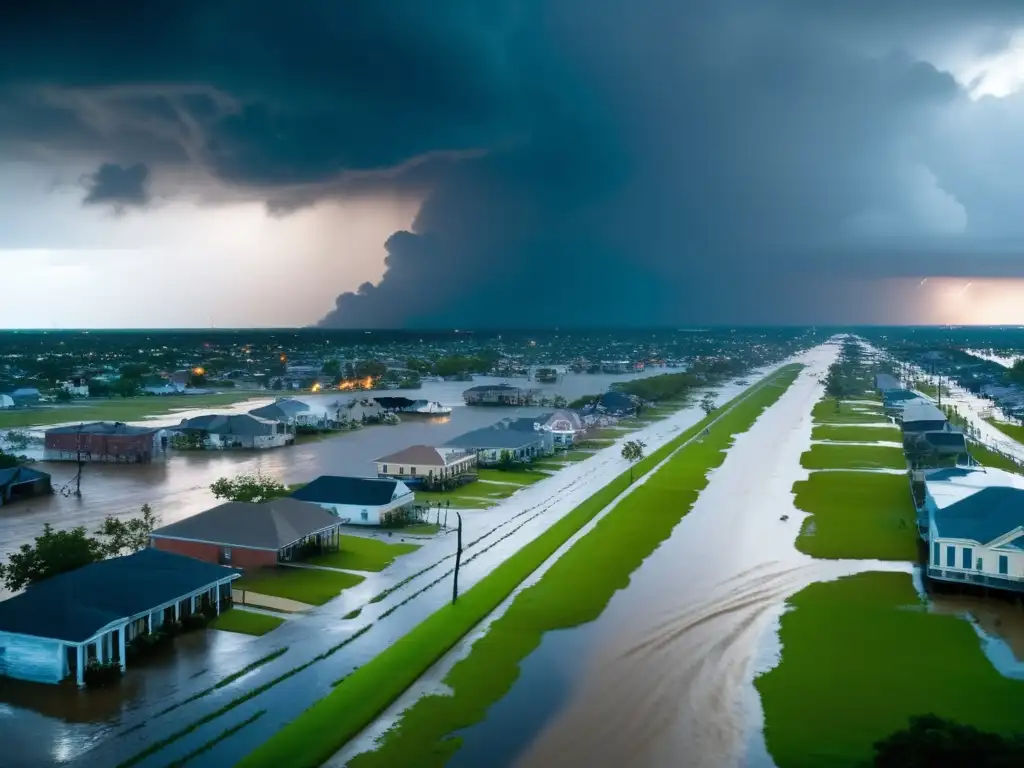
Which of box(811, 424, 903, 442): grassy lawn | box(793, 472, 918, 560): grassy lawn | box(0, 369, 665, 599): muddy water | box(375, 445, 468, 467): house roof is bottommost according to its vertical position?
box(811, 424, 903, 442): grassy lawn

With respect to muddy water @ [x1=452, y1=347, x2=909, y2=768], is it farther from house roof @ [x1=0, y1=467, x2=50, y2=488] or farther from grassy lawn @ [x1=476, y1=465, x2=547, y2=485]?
house roof @ [x1=0, y1=467, x2=50, y2=488]

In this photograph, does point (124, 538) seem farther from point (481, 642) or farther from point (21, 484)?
point (21, 484)

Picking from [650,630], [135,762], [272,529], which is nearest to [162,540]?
[272,529]

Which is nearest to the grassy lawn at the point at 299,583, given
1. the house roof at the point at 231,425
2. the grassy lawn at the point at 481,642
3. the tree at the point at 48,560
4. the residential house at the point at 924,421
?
the grassy lawn at the point at 481,642

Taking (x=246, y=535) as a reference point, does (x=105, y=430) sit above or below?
above

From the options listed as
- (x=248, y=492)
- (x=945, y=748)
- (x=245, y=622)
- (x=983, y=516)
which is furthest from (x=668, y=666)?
(x=248, y=492)

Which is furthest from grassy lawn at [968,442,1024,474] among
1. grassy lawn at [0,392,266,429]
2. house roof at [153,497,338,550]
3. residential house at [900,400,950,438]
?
grassy lawn at [0,392,266,429]
